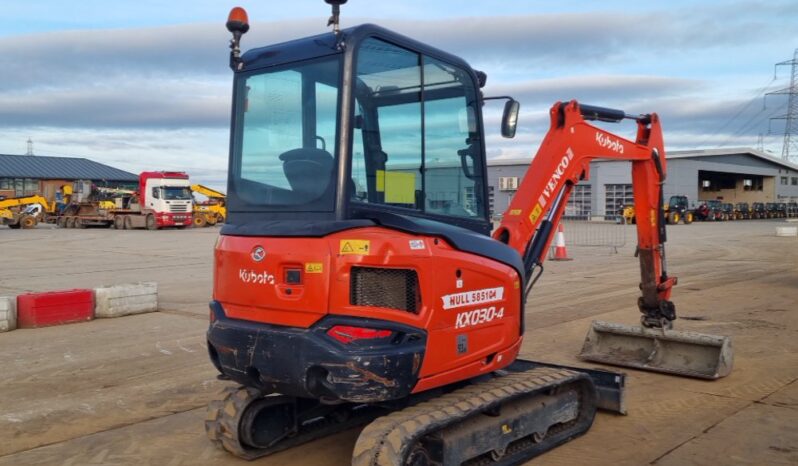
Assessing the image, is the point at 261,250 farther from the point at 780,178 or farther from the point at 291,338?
the point at 780,178

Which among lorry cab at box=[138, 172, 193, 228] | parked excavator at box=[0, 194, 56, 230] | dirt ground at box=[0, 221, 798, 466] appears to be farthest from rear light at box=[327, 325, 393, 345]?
parked excavator at box=[0, 194, 56, 230]

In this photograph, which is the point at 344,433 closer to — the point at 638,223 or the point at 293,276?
the point at 293,276

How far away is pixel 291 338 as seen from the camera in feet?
14.3

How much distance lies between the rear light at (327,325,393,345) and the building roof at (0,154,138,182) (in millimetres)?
74254

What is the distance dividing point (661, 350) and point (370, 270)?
480 centimetres

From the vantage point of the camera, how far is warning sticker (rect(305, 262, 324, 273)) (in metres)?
4.32

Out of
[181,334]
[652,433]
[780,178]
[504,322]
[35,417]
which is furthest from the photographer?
[780,178]

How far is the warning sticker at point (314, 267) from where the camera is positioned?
4.32m

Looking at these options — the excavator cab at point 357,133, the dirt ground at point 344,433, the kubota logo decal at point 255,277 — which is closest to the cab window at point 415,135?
the excavator cab at point 357,133

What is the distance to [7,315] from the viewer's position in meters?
10.5

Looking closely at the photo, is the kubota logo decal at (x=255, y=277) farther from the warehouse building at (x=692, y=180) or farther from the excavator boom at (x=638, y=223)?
the warehouse building at (x=692, y=180)

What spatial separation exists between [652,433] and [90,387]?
211 inches

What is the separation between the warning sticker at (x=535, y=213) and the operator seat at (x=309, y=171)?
2.19 m

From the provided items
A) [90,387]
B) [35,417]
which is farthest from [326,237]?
[90,387]
